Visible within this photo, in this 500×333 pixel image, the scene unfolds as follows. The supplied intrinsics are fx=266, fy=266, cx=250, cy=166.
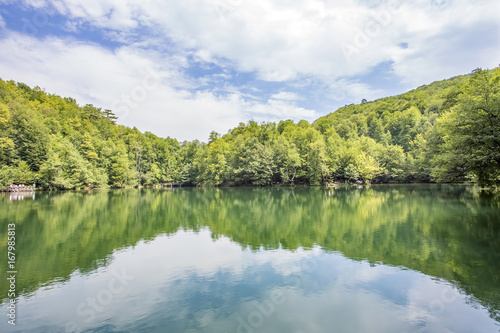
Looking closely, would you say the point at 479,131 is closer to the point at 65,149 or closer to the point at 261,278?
the point at 261,278

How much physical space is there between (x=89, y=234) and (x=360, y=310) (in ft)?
42.9

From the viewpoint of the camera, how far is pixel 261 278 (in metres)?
7.90

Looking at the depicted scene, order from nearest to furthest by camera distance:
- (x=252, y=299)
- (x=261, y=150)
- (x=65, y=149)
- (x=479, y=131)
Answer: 1. (x=252, y=299)
2. (x=479, y=131)
3. (x=65, y=149)
4. (x=261, y=150)

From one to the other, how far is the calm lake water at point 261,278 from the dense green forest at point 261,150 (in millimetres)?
6229

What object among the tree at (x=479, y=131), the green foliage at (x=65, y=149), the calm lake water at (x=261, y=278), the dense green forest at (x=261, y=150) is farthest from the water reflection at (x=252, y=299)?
the green foliage at (x=65, y=149)

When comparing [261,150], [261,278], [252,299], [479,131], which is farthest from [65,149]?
[479,131]

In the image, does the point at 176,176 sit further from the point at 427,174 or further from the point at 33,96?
Result: the point at 427,174

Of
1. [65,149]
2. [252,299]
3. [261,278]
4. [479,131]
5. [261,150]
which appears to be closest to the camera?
[252,299]

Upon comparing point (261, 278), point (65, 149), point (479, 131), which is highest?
point (65, 149)

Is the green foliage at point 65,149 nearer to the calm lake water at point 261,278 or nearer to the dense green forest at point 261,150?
the dense green forest at point 261,150

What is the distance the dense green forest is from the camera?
54.0 feet

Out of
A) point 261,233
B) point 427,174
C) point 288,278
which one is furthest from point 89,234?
point 427,174

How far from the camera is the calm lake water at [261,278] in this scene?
5.54m

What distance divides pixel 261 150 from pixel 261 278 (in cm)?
5033
